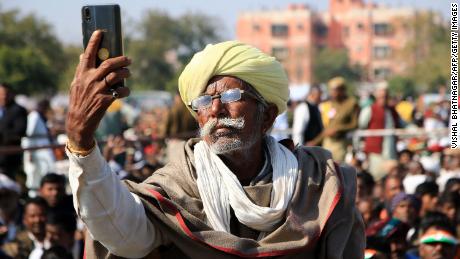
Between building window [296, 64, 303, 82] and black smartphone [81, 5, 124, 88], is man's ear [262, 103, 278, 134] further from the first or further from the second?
building window [296, 64, 303, 82]

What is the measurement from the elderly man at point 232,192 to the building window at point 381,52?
120721mm

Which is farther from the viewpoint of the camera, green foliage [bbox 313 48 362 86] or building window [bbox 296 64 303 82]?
building window [bbox 296 64 303 82]

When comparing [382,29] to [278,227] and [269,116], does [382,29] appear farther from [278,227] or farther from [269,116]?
[278,227]

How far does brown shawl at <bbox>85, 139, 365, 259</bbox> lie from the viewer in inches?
183

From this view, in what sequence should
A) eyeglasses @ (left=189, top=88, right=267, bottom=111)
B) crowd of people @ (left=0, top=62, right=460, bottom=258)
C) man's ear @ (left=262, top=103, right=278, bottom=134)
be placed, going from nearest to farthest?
eyeglasses @ (left=189, top=88, right=267, bottom=111)
man's ear @ (left=262, top=103, right=278, bottom=134)
crowd of people @ (left=0, top=62, right=460, bottom=258)

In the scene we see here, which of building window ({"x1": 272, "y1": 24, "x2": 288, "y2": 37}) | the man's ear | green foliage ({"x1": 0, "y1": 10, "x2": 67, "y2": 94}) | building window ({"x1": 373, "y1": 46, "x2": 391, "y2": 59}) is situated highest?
the man's ear

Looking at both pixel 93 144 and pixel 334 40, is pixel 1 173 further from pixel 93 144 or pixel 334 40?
pixel 334 40

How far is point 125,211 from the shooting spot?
4434mm

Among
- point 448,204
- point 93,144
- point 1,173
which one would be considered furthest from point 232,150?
point 1,173

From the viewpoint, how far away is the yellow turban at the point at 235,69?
490cm

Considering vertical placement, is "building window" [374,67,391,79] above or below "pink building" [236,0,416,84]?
below

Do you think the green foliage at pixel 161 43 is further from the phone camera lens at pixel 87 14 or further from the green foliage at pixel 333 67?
the phone camera lens at pixel 87 14

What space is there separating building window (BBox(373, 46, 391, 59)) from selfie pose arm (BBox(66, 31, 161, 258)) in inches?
4777

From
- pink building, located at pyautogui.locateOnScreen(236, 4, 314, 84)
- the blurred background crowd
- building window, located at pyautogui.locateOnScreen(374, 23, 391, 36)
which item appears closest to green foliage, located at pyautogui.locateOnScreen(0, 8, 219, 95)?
the blurred background crowd
